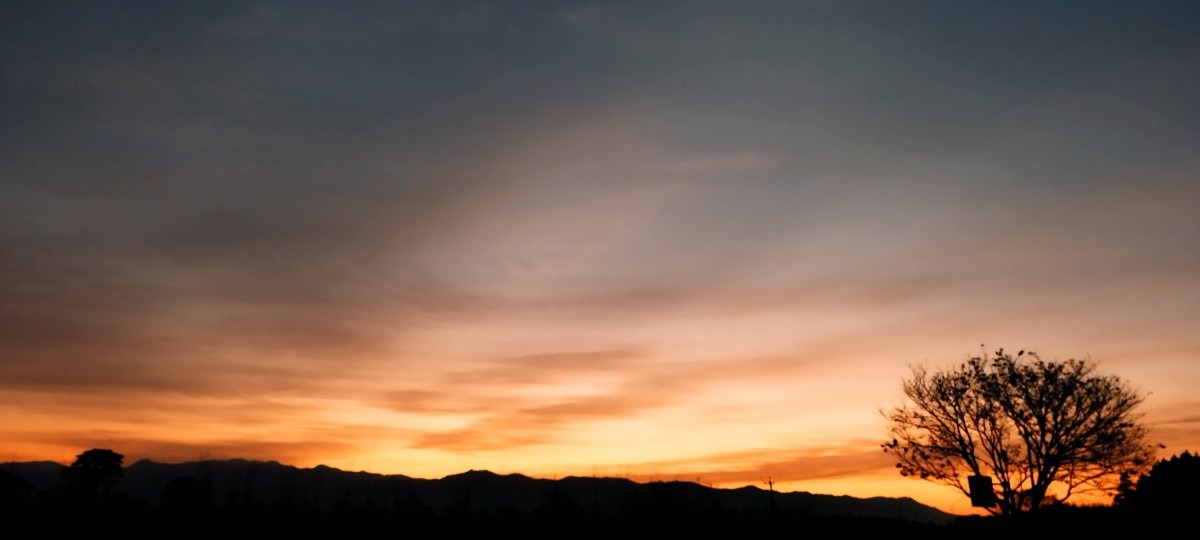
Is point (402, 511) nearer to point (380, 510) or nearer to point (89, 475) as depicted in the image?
point (380, 510)

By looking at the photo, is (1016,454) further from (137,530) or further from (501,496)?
(137,530)

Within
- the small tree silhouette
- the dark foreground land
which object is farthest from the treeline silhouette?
the small tree silhouette

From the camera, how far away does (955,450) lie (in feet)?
165

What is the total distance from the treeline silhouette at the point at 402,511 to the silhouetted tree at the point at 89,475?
53 mm

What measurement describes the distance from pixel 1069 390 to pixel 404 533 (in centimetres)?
4547

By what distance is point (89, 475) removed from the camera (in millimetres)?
18953

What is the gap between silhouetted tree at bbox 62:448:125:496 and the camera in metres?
17.3

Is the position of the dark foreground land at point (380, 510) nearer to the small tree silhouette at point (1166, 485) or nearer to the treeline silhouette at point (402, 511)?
the treeline silhouette at point (402, 511)

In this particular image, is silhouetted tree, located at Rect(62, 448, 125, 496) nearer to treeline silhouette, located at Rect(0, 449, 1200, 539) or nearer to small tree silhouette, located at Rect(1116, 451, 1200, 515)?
treeline silhouette, located at Rect(0, 449, 1200, 539)

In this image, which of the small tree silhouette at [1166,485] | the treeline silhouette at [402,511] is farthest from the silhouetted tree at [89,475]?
the small tree silhouette at [1166,485]

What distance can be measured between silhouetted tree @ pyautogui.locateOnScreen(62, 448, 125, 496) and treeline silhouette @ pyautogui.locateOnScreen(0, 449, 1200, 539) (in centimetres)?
5

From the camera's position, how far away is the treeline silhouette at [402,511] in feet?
51.8

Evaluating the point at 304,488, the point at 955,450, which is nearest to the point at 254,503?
the point at 304,488

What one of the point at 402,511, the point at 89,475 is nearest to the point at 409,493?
the point at 402,511
